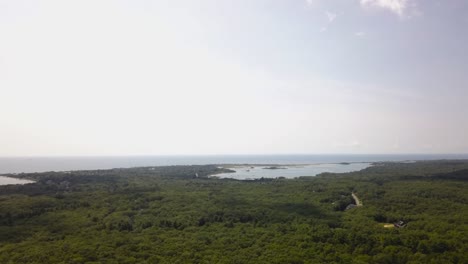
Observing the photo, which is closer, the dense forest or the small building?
the dense forest

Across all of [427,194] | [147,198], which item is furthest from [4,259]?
[427,194]

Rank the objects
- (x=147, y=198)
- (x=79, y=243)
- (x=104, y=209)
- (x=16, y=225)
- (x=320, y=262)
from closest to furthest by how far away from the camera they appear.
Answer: (x=320, y=262) → (x=79, y=243) → (x=16, y=225) → (x=104, y=209) → (x=147, y=198)

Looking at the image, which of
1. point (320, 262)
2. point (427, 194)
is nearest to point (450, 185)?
point (427, 194)

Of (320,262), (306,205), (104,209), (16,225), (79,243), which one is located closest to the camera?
(320,262)

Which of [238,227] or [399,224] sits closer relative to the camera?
[238,227]

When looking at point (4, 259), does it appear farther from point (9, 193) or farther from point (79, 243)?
point (9, 193)

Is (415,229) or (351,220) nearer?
(415,229)

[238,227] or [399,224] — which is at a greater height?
[238,227]
